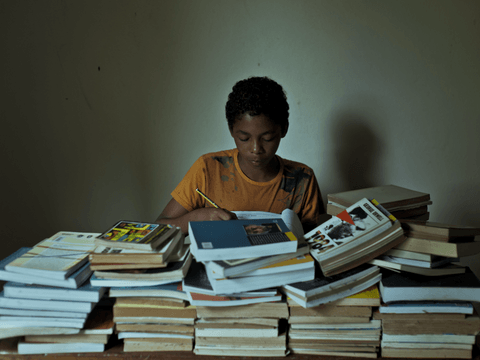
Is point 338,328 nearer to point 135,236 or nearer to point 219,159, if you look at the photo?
point 135,236

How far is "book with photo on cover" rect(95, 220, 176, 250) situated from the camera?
87cm

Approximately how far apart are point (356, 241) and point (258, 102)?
749 mm

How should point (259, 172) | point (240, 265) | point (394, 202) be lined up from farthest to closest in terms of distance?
point (259, 172)
point (394, 202)
point (240, 265)

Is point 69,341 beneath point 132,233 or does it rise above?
beneath

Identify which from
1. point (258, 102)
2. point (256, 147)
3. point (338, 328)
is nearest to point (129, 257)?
point (338, 328)

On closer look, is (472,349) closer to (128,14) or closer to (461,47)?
(461,47)

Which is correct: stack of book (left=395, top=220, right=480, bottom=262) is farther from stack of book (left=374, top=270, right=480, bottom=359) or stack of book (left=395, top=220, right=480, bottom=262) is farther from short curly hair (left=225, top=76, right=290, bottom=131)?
short curly hair (left=225, top=76, right=290, bottom=131)

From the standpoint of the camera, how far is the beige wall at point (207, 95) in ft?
6.45

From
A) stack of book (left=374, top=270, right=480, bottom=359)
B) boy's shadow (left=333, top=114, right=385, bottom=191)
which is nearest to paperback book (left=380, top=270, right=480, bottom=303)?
stack of book (left=374, top=270, right=480, bottom=359)

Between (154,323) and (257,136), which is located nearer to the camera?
(154,323)

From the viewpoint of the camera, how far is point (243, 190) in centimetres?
169

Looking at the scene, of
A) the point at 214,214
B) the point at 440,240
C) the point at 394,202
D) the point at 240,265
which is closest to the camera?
the point at 240,265

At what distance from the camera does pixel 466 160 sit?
2.09 metres

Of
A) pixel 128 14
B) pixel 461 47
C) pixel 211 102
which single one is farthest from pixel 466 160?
pixel 128 14
